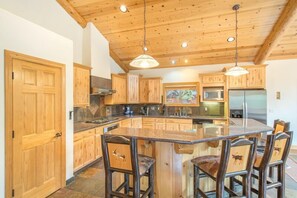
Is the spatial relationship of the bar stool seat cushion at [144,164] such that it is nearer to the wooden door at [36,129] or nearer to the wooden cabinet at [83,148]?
the wooden door at [36,129]

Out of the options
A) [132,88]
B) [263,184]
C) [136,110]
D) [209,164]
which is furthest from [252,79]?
[136,110]

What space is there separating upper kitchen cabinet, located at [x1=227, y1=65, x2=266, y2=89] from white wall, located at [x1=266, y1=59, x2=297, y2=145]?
1.89 feet

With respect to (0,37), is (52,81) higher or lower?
lower

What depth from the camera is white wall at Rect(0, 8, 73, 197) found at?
2129 millimetres

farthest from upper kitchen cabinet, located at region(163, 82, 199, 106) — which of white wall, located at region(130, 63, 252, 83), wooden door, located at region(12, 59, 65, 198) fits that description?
wooden door, located at region(12, 59, 65, 198)

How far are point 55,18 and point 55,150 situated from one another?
265cm

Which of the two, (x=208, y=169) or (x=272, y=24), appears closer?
(x=208, y=169)

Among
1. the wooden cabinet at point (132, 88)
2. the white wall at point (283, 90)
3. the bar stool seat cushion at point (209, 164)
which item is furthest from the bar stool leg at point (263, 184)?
the wooden cabinet at point (132, 88)

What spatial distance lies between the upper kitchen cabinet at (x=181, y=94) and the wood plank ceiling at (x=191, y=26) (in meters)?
0.92

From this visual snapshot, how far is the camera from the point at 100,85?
4.67 metres

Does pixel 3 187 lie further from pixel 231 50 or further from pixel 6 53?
pixel 231 50

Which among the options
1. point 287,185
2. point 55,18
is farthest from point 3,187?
point 287,185

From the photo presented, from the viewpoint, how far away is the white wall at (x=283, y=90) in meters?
5.09

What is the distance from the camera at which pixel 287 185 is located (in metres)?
3.07
